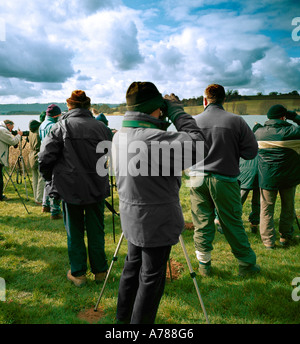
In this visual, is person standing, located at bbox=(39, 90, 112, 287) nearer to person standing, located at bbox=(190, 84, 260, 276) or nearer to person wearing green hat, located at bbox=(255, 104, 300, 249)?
person standing, located at bbox=(190, 84, 260, 276)

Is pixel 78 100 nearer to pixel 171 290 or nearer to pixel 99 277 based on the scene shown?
pixel 99 277

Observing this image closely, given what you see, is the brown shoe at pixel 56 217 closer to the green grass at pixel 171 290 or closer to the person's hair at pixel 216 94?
the green grass at pixel 171 290

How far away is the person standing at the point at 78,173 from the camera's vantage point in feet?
11.0

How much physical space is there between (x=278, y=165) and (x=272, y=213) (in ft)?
2.93

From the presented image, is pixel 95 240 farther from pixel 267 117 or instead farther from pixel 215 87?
pixel 267 117

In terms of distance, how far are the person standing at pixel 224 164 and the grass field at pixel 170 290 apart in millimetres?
459

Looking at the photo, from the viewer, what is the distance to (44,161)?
11.0ft

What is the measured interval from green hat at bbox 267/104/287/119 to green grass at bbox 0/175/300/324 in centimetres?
244

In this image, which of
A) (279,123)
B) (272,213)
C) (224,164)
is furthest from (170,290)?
(279,123)

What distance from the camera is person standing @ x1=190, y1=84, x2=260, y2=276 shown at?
3.48 meters

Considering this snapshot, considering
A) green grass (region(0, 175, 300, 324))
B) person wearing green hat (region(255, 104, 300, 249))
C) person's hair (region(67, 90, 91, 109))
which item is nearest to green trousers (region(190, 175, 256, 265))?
green grass (region(0, 175, 300, 324))

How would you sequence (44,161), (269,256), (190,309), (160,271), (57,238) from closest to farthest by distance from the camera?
(160,271)
(190,309)
(44,161)
(269,256)
(57,238)
